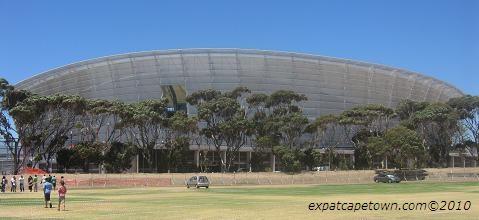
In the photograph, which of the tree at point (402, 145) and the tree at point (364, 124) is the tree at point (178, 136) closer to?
the tree at point (364, 124)

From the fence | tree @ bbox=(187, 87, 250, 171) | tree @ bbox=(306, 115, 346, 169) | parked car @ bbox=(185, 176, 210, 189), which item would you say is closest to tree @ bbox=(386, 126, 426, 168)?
the fence

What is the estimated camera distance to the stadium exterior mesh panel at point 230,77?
127 metres

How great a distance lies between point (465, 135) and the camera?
119500 mm

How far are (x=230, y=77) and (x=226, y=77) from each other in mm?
910

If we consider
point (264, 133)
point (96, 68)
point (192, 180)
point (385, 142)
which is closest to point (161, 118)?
point (264, 133)

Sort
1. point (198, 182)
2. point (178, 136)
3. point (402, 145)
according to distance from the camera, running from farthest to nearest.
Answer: point (178, 136), point (402, 145), point (198, 182)

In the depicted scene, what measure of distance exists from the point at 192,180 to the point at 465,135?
75.2 meters

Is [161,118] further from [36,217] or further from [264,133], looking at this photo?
[36,217]

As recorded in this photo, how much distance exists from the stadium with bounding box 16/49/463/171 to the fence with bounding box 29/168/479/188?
3257cm

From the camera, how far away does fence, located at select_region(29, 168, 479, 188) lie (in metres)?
74.8

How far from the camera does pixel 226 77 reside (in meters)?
127

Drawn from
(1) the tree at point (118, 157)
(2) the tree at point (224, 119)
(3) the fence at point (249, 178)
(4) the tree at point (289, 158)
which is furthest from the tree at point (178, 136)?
(4) the tree at point (289, 158)

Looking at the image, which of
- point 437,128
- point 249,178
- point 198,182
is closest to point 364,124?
point 437,128

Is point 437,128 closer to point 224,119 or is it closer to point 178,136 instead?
point 224,119
